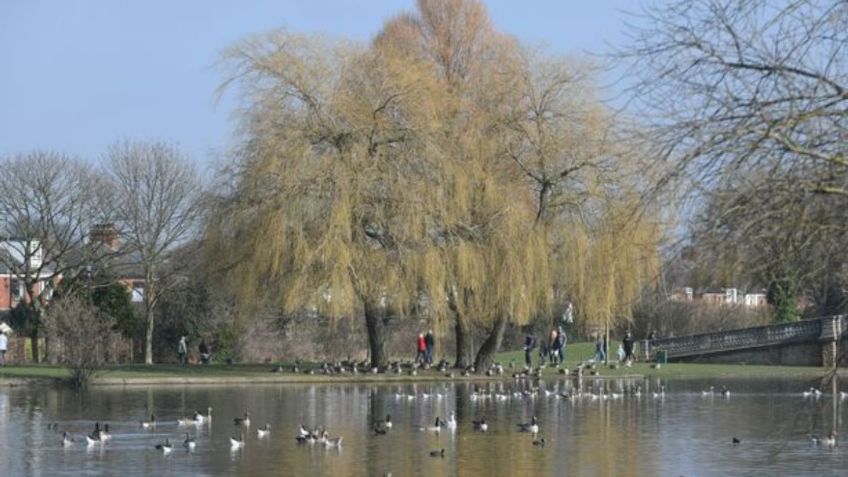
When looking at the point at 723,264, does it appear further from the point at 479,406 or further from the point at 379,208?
the point at 379,208

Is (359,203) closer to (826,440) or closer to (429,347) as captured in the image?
(429,347)

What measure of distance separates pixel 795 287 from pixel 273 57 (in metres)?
38.1

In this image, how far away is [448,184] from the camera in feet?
157

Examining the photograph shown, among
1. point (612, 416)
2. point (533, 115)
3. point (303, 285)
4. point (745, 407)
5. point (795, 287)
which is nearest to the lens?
point (795, 287)

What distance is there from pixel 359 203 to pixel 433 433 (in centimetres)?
1769

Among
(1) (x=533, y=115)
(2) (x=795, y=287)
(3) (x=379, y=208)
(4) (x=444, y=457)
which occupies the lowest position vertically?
(4) (x=444, y=457)

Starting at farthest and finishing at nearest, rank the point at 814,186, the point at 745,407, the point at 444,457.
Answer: the point at 745,407, the point at 444,457, the point at 814,186

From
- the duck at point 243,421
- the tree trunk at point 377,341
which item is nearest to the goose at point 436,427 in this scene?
the duck at point 243,421

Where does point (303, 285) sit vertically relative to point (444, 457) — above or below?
above

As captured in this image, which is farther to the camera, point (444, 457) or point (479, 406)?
point (479, 406)

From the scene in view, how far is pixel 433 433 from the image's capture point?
30141mm

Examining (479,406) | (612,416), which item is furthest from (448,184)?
(612,416)

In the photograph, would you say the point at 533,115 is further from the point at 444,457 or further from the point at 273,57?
the point at 444,457

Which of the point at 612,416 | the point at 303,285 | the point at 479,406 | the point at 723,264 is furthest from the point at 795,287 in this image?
the point at 303,285
